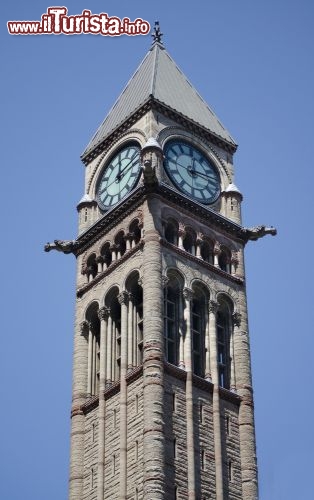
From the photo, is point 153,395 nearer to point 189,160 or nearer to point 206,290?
point 206,290

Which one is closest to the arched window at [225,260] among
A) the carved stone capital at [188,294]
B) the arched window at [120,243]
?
the carved stone capital at [188,294]

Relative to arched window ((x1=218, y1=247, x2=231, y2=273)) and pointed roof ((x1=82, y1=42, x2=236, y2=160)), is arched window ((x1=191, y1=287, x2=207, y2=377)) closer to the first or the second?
arched window ((x1=218, y1=247, x2=231, y2=273))

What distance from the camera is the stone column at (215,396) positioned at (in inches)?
2197

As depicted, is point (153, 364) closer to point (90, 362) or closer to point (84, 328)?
point (90, 362)

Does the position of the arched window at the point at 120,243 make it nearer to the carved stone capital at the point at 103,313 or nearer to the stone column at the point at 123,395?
the carved stone capital at the point at 103,313

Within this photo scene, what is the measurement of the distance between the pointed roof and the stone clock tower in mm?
139

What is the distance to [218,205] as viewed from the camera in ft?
219

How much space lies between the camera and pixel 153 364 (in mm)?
56594

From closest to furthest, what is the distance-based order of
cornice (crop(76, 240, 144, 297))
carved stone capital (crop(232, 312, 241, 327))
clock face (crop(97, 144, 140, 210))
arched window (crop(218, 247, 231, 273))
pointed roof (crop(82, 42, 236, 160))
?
1. cornice (crop(76, 240, 144, 297))
2. carved stone capital (crop(232, 312, 241, 327))
3. arched window (crop(218, 247, 231, 273))
4. clock face (crop(97, 144, 140, 210))
5. pointed roof (crop(82, 42, 236, 160))

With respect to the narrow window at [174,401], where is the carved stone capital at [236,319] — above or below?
above

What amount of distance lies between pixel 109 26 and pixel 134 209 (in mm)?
9187

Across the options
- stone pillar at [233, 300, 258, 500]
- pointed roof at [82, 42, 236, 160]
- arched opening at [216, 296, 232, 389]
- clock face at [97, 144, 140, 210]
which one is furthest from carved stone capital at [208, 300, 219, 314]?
pointed roof at [82, 42, 236, 160]

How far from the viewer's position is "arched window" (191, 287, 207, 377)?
59938mm

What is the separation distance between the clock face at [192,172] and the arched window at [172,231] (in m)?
2.39
